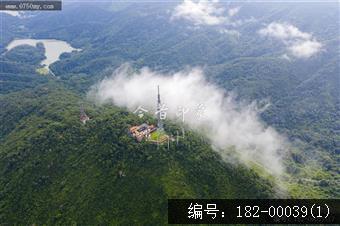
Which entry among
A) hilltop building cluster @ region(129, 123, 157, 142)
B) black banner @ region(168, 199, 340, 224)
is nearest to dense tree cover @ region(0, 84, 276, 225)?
hilltop building cluster @ region(129, 123, 157, 142)

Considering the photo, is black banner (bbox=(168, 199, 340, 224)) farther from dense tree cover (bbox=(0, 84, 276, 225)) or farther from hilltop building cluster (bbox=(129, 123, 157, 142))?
hilltop building cluster (bbox=(129, 123, 157, 142))

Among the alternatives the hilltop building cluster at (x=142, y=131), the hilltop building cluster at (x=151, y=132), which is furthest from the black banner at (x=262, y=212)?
Result: the hilltop building cluster at (x=142, y=131)

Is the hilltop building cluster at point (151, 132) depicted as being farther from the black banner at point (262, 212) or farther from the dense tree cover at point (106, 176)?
the black banner at point (262, 212)

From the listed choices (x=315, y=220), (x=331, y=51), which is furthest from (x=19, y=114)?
(x=331, y=51)

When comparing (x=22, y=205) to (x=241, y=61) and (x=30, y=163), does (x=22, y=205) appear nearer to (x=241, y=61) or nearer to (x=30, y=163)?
(x=30, y=163)

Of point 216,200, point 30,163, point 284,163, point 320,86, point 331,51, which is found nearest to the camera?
point 216,200

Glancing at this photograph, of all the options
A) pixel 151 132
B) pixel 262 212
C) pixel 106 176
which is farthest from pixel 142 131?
pixel 262 212
